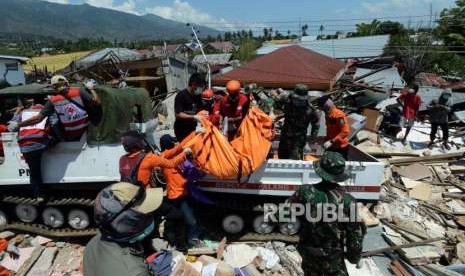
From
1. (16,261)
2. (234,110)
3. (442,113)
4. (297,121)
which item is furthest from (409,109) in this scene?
(16,261)

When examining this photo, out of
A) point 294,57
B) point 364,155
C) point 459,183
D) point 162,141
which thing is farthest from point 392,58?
point 162,141

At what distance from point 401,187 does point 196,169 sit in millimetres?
5166

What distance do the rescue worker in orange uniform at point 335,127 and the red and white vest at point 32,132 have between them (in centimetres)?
449

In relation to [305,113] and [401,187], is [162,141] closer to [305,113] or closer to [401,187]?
[305,113]

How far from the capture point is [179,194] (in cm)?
563

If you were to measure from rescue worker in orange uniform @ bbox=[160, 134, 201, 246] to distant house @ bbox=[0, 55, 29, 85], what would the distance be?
95.4ft

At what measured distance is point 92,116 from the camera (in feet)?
19.7

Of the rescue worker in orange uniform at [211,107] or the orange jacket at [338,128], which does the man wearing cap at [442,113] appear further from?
the rescue worker in orange uniform at [211,107]

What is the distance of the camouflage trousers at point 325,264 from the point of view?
3719 millimetres

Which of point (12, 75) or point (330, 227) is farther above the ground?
point (330, 227)

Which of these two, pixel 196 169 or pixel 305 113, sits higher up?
pixel 305 113

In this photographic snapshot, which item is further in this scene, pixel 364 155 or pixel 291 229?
pixel 364 155

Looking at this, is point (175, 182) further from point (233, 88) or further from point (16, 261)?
point (16, 261)

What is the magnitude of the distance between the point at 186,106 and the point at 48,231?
119 inches
